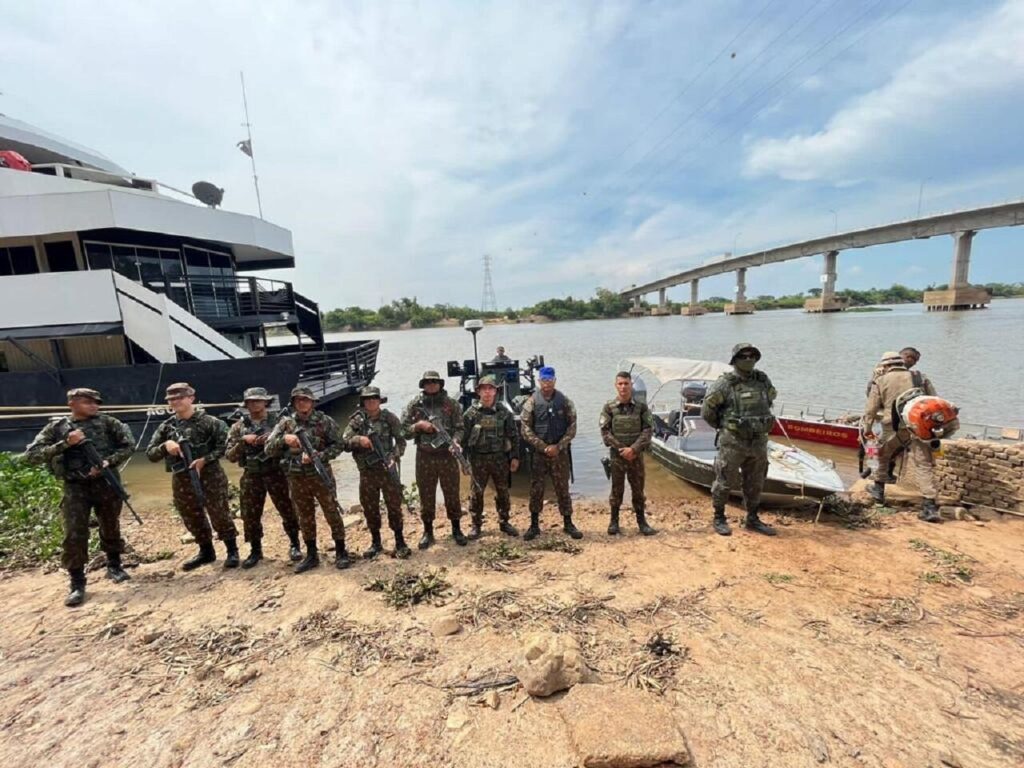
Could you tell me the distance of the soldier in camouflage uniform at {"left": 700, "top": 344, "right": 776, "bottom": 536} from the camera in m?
4.88

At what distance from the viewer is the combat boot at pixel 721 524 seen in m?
5.11

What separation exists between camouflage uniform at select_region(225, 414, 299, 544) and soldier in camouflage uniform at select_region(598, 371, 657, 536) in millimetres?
3340

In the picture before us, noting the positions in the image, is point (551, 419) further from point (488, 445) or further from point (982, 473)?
point (982, 473)

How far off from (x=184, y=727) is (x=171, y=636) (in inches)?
45.4

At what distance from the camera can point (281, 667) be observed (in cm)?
294

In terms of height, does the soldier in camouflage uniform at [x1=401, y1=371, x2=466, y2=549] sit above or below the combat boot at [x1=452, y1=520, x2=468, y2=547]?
above

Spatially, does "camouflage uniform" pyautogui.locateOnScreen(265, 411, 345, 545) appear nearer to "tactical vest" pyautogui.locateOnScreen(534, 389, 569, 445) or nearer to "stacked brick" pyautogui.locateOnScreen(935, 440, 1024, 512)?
"tactical vest" pyautogui.locateOnScreen(534, 389, 569, 445)

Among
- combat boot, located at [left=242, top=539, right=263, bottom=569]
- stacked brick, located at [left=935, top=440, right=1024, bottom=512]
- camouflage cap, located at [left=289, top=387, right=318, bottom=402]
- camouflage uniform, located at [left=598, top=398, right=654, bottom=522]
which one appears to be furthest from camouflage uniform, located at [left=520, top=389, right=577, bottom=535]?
stacked brick, located at [left=935, top=440, right=1024, bottom=512]

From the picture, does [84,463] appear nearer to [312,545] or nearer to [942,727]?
[312,545]

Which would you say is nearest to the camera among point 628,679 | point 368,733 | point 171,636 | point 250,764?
point 250,764

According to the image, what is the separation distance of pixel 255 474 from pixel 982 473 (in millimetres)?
8037

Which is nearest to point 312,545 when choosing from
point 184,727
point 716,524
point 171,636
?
point 171,636

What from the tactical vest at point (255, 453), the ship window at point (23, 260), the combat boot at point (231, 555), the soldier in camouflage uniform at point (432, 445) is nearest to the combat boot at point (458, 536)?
the soldier in camouflage uniform at point (432, 445)

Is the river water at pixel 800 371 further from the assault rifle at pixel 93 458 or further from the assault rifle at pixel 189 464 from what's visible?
the assault rifle at pixel 93 458
